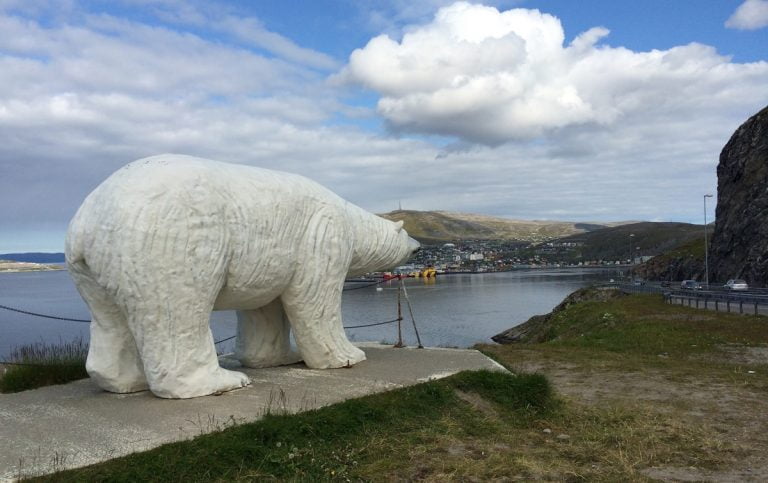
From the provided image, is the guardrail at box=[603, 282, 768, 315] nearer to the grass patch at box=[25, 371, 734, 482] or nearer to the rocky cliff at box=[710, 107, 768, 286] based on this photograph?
the rocky cliff at box=[710, 107, 768, 286]

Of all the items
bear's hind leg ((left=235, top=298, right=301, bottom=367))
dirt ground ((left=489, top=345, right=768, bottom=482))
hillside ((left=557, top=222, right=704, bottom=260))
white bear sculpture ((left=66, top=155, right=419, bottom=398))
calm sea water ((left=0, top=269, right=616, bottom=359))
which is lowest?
calm sea water ((left=0, top=269, right=616, bottom=359))

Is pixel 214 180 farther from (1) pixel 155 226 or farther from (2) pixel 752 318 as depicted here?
(2) pixel 752 318

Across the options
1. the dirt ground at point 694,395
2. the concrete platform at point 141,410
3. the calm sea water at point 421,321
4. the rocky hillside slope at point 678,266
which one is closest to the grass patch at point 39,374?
the concrete platform at point 141,410

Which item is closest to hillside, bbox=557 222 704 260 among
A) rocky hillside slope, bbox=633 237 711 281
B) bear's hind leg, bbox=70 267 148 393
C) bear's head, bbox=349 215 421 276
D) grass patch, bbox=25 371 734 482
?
rocky hillside slope, bbox=633 237 711 281

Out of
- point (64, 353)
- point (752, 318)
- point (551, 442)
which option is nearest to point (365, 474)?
point (551, 442)

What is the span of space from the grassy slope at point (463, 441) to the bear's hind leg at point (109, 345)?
86.0 inches

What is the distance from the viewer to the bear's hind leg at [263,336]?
799 cm

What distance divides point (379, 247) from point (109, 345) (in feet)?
12.7

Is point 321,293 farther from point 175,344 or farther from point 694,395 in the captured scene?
point 694,395

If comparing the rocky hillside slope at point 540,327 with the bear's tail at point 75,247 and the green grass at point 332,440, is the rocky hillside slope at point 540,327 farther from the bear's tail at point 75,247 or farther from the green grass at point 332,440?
the bear's tail at point 75,247

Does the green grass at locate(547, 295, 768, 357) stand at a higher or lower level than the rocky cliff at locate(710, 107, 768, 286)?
lower

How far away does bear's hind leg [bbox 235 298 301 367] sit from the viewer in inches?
315

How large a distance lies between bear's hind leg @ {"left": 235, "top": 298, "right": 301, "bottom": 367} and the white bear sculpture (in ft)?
1.88

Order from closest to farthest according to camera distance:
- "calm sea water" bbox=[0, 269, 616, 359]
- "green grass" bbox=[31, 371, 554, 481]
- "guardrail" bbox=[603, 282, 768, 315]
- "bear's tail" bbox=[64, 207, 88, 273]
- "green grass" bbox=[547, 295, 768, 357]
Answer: "green grass" bbox=[31, 371, 554, 481] < "bear's tail" bbox=[64, 207, 88, 273] < "green grass" bbox=[547, 295, 768, 357] < "guardrail" bbox=[603, 282, 768, 315] < "calm sea water" bbox=[0, 269, 616, 359]
